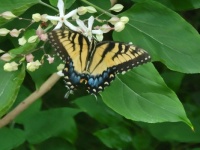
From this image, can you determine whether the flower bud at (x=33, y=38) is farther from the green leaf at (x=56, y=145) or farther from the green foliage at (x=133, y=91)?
the green leaf at (x=56, y=145)

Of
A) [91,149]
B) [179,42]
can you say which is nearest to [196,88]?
[91,149]

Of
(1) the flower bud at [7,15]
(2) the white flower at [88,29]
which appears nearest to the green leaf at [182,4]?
(2) the white flower at [88,29]

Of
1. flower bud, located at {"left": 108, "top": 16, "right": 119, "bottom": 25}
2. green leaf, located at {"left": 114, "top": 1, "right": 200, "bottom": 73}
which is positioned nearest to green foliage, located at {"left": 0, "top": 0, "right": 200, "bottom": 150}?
green leaf, located at {"left": 114, "top": 1, "right": 200, "bottom": 73}

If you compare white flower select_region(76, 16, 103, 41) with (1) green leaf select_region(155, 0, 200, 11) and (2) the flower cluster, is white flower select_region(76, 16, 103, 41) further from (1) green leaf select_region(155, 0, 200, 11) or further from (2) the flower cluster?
(1) green leaf select_region(155, 0, 200, 11)

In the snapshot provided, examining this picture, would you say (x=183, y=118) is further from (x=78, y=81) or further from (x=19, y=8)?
(x=19, y=8)

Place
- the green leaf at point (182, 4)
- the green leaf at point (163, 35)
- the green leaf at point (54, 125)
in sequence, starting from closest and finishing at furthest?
the green leaf at point (163, 35)
the green leaf at point (182, 4)
the green leaf at point (54, 125)

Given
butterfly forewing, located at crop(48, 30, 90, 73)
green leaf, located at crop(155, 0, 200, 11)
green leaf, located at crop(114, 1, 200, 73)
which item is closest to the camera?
butterfly forewing, located at crop(48, 30, 90, 73)

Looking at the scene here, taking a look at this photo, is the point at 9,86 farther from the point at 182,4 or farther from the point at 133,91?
the point at 182,4
